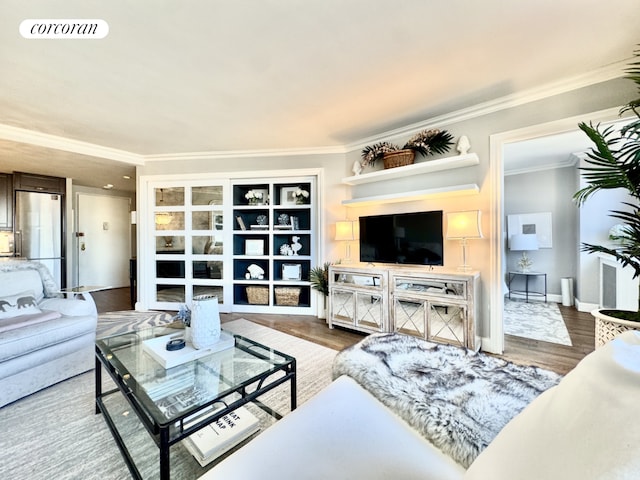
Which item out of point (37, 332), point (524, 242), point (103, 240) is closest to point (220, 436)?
point (37, 332)

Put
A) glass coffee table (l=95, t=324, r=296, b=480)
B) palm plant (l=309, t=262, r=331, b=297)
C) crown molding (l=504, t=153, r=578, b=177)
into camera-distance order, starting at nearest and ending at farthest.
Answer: glass coffee table (l=95, t=324, r=296, b=480) → palm plant (l=309, t=262, r=331, b=297) → crown molding (l=504, t=153, r=578, b=177)

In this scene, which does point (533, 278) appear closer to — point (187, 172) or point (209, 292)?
point (209, 292)

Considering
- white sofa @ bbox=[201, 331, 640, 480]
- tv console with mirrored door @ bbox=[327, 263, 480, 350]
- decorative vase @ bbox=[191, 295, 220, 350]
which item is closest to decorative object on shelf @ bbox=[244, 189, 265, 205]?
tv console with mirrored door @ bbox=[327, 263, 480, 350]

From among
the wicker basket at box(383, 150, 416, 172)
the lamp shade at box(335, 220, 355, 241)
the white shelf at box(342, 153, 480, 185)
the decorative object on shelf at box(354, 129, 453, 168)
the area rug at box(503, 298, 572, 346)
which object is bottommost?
the area rug at box(503, 298, 572, 346)

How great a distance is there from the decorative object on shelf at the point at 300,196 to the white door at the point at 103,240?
4707mm

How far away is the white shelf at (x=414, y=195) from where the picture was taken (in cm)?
253

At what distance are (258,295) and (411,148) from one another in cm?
289

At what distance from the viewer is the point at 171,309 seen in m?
4.01

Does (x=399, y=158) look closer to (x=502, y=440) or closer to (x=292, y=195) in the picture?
(x=292, y=195)

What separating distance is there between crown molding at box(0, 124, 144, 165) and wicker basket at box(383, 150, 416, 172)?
3700 millimetres

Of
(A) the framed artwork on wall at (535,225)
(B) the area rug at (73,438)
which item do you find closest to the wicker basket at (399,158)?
(B) the area rug at (73,438)

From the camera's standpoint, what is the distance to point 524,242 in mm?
4473

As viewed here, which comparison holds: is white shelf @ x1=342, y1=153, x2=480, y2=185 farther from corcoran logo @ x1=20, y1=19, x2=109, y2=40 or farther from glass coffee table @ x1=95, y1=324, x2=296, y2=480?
corcoran logo @ x1=20, y1=19, x2=109, y2=40

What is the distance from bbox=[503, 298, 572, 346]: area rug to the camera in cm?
288
